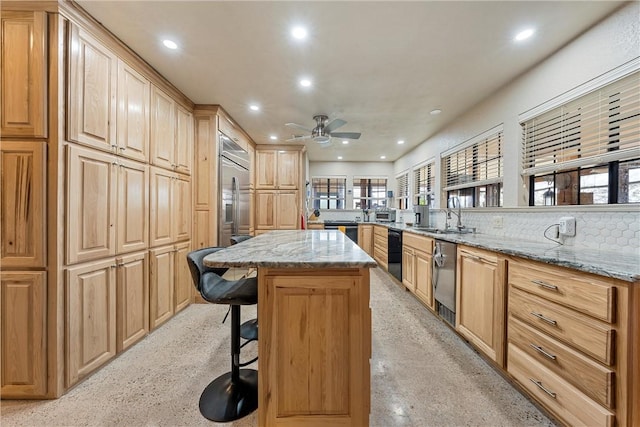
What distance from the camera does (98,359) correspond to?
1.83 m

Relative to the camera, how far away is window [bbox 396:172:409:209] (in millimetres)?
5898

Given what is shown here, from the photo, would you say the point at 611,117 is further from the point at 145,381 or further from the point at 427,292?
the point at 145,381

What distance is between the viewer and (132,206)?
84.4 inches

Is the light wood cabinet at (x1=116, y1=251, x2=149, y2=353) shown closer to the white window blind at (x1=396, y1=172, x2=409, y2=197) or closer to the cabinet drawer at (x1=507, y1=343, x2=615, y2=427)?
the cabinet drawer at (x1=507, y1=343, x2=615, y2=427)

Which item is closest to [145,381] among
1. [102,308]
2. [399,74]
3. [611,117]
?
[102,308]

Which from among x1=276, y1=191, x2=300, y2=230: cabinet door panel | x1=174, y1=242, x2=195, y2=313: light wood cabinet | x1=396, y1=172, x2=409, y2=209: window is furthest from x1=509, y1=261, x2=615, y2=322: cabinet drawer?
x1=396, y1=172, x2=409, y2=209: window

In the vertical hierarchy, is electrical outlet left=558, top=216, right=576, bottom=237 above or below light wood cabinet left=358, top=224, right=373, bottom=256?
above

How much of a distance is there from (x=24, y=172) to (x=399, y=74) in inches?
114

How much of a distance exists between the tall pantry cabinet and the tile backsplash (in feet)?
11.3

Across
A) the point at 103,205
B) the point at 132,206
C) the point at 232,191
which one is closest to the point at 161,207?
the point at 132,206

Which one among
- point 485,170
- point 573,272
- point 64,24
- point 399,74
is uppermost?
point 399,74

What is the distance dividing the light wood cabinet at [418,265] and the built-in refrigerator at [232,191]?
249 cm

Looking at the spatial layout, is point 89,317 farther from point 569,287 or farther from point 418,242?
point 418,242

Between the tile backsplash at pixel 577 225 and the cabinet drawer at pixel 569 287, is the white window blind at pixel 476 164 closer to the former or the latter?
the tile backsplash at pixel 577 225
